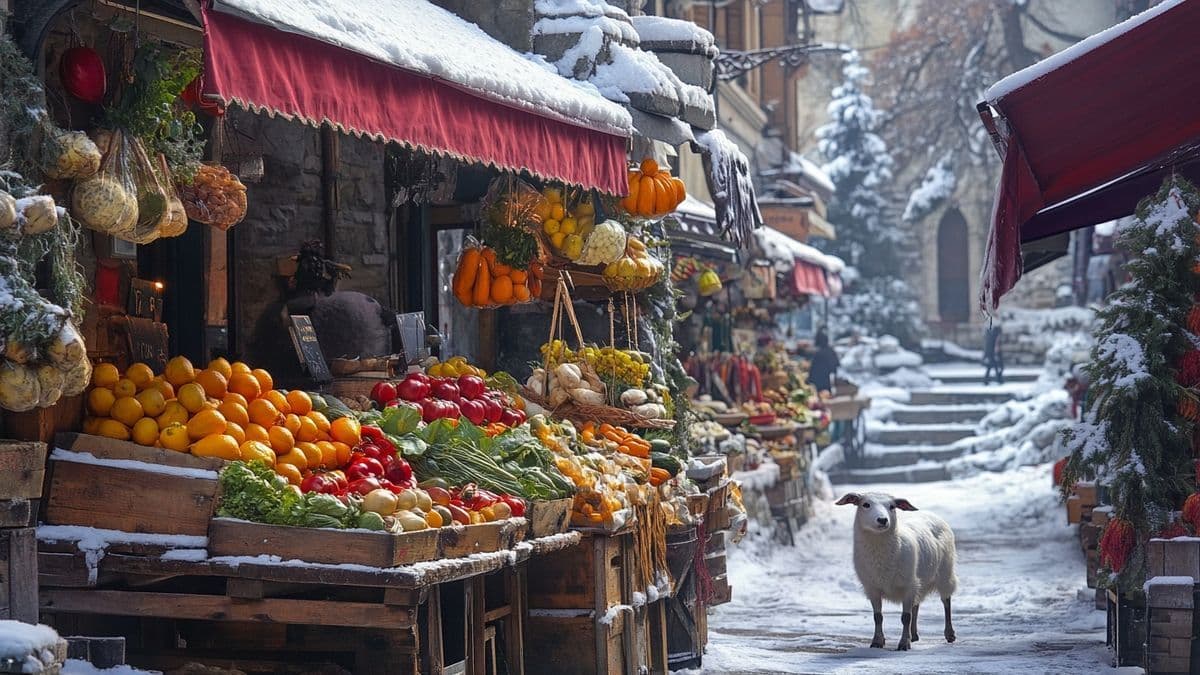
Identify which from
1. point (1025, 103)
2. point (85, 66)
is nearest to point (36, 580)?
point (85, 66)

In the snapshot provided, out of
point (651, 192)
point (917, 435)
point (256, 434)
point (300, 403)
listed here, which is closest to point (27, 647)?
point (256, 434)

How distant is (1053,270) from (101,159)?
40.0 metres

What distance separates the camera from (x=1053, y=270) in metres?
43.8

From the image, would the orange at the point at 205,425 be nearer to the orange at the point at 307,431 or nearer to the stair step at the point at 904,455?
the orange at the point at 307,431

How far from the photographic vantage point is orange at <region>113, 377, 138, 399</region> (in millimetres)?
6789

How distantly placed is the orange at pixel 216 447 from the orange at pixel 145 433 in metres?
0.16

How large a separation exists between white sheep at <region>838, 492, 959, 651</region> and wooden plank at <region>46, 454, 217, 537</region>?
6747 millimetres

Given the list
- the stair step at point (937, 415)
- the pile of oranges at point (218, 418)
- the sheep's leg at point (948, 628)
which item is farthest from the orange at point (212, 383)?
the stair step at point (937, 415)

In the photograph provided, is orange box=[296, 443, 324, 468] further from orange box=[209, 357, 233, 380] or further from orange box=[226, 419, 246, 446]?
orange box=[209, 357, 233, 380]

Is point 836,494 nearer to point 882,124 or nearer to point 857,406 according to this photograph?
point 857,406

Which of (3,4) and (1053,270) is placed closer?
(3,4)

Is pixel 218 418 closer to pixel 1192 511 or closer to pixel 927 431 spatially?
pixel 1192 511

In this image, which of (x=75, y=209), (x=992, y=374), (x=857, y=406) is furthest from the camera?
(x=992, y=374)

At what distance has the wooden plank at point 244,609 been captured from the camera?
6559mm
